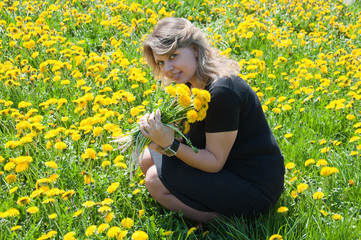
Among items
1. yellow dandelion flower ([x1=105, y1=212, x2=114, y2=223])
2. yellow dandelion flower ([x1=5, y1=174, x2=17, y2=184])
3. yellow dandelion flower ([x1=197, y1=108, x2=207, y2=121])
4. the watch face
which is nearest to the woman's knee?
the watch face

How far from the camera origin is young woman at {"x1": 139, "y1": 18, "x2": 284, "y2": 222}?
258cm

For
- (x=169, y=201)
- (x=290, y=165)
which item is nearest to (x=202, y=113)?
(x=169, y=201)

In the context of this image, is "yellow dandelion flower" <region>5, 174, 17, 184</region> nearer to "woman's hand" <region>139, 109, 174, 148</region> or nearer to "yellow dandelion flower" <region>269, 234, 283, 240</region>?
"woman's hand" <region>139, 109, 174, 148</region>

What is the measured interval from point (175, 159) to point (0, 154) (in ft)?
4.31

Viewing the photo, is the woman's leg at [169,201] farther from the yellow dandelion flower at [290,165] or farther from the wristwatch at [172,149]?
the yellow dandelion flower at [290,165]

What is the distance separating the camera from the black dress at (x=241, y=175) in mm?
2625

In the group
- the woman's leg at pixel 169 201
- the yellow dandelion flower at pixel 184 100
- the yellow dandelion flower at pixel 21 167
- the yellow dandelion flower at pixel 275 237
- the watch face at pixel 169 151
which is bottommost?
the woman's leg at pixel 169 201

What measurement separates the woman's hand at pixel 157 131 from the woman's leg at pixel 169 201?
0.97 ft

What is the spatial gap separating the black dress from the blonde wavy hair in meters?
0.08

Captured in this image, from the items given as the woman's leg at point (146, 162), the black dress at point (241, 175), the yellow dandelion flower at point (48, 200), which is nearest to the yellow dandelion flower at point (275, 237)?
the black dress at point (241, 175)

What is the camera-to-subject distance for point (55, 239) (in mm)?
2551

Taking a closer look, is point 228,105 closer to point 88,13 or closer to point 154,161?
point 154,161

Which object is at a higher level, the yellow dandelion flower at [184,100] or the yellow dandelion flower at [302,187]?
the yellow dandelion flower at [184,100]

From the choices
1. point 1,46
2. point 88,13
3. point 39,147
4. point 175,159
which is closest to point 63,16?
point 88,13
